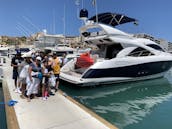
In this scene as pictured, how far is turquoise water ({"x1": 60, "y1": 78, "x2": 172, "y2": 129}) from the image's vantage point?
729cm

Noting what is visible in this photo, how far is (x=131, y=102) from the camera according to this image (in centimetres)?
974

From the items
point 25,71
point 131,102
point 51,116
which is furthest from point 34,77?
point 131,102

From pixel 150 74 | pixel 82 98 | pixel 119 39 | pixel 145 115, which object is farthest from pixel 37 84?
pixel 150 74

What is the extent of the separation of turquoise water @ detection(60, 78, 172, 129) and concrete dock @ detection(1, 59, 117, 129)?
127 cm

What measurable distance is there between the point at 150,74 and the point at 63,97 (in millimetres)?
7818

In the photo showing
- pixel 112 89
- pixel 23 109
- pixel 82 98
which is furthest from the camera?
pixel 112 89

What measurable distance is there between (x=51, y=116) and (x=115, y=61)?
675cm

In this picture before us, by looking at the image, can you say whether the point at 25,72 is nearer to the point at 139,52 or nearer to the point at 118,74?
the point at 118,74

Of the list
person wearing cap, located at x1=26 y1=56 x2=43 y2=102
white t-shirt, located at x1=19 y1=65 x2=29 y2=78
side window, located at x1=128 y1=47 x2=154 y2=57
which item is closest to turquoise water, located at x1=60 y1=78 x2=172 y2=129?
side window, located at x1=128 y1=47 x2=154 y2=57

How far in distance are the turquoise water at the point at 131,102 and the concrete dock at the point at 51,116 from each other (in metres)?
1.27

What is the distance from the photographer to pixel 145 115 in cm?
795

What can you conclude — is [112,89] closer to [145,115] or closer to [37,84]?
[145,115]

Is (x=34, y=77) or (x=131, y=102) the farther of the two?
(x=131, y=102)

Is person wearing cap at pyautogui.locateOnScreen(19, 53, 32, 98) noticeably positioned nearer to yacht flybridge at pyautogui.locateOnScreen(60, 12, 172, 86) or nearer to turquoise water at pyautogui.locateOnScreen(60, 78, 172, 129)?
turquoise water at pyautogui.locateOnScreen(60, 78, 172, 129)
